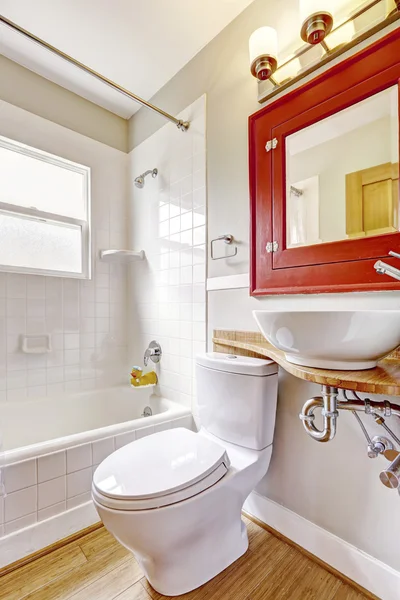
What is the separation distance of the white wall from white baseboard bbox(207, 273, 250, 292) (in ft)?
3.37

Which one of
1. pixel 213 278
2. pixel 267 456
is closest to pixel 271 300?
pixel 213 278

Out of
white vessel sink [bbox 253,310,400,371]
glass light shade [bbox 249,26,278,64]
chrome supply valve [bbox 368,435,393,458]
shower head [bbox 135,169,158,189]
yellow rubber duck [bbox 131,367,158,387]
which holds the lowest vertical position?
yellow rubber duck [bbox 131,367,158,387]

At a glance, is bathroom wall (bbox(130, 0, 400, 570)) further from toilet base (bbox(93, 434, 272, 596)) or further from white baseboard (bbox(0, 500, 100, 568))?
white baseboard (bbox(0, 500, 100, 568))

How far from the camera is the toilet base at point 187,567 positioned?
1.07 m

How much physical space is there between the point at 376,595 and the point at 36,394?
197cm

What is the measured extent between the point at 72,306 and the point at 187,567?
1653 mm

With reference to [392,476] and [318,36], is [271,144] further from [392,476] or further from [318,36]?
[392,476]

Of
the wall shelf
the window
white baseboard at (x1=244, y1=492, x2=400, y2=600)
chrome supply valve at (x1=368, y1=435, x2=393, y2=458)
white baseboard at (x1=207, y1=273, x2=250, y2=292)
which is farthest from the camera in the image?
the wall shelf

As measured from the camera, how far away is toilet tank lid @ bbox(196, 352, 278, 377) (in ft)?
4.12

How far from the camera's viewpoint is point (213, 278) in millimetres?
1680

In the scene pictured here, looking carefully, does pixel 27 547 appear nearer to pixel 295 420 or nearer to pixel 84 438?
pixel 84 438

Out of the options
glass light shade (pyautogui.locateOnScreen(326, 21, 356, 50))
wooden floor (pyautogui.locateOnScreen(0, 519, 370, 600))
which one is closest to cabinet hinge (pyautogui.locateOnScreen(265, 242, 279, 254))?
glass light shade (pyautogui.locateOnScreen(326, 21, 356, 50))

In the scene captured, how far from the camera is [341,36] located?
1139 mm

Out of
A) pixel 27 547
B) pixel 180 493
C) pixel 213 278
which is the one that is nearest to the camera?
pixel 180 493
